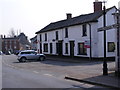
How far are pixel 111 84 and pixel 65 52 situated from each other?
31559mm

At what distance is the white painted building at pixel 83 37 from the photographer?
36031mm

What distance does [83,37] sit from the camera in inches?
1515

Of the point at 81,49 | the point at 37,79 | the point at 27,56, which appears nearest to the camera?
the point at 37,79

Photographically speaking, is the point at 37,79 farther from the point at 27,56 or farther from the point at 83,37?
the point at 27,56

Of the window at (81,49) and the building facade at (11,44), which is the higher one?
the building facade at (11,44)

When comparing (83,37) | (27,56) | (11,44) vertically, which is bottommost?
(27,56)

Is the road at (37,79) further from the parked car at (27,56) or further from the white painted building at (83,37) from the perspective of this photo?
the parked car at (27,56)

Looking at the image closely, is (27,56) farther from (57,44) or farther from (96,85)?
(96,85)

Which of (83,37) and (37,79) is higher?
(83,37)

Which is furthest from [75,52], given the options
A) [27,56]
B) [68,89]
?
[68,89]

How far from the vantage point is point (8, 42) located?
122312mm

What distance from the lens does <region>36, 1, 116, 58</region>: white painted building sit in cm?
3603

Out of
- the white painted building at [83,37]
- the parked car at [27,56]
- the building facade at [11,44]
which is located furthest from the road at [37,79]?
the building facade at [11,44]

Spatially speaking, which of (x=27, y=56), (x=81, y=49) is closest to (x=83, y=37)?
(x=81, y=49)
